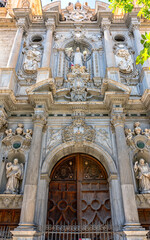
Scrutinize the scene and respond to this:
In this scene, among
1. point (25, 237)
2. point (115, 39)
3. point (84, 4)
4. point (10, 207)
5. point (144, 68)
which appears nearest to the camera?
point (25, 237)

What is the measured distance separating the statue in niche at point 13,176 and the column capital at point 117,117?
4.22m

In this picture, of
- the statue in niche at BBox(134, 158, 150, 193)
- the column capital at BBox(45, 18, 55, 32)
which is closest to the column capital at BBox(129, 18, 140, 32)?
the column capital at BBox(45, 18, 55, 32)

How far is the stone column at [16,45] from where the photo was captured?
422 inches

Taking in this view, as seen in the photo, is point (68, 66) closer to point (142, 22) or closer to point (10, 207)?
point (142, 22)

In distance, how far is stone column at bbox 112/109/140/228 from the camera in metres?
6.67

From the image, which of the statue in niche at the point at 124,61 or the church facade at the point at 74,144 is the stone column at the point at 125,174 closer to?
the church facade at the point at 74,144

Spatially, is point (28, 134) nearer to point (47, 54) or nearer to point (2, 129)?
point (2, 129)

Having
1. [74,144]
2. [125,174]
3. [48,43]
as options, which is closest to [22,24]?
[48,43]

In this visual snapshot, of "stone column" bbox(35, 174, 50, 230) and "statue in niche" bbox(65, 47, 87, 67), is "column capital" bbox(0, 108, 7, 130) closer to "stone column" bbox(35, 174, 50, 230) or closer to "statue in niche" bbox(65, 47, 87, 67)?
"stone column" bbox(35, 174, 50, 230)

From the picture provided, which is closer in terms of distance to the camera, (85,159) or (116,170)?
(116,170)

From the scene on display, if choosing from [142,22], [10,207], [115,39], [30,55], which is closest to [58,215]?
[10,207]

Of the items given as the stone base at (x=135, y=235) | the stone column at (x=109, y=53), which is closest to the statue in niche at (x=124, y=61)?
the stone column at (x=109, y=53)

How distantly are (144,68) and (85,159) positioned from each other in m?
5.25

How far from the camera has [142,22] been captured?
43.8ft
